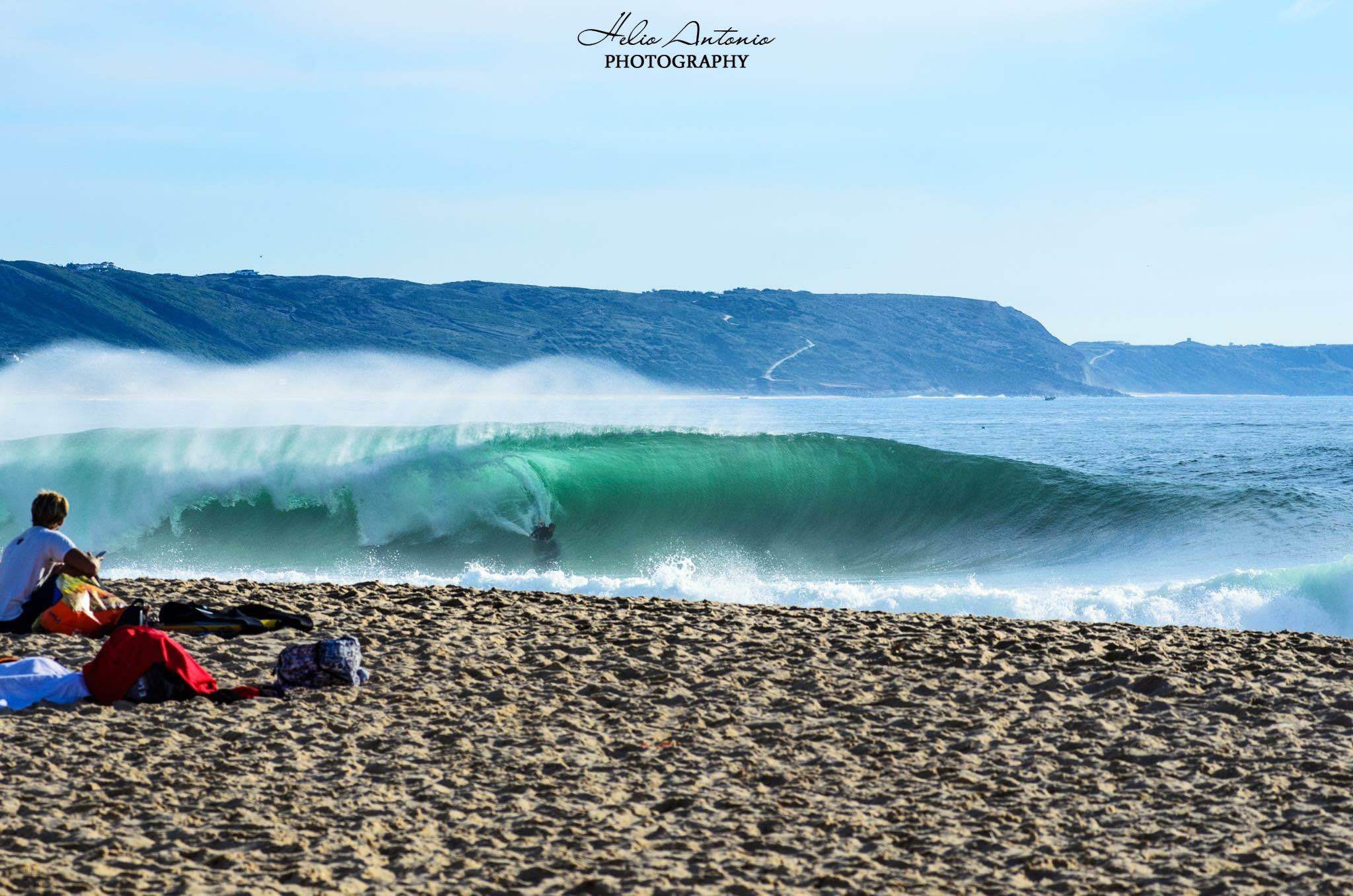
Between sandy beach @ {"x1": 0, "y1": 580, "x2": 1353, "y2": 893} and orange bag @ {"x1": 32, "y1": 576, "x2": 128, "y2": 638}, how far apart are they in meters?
0.14

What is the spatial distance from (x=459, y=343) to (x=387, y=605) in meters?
124

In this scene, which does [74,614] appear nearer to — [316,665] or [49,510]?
[49,510]

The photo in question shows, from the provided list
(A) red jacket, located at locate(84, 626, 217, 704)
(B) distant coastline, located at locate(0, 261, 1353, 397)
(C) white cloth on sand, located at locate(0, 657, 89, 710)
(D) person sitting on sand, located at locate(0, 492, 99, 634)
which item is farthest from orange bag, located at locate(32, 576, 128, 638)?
(B) distant coastline, located at locate(0, 261, 1353, 397)

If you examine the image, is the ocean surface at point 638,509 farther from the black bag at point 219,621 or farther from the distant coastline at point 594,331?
the distant coastline at point 594,331

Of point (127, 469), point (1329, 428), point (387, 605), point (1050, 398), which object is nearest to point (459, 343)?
point (1050, 398)

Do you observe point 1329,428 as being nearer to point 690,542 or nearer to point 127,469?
point 690,542

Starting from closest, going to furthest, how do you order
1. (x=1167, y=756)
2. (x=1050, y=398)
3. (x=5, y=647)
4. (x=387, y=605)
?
(x=1167, y=756) < (x=5, y=647) < (x=387, y=605) < (x=1050, y=398)

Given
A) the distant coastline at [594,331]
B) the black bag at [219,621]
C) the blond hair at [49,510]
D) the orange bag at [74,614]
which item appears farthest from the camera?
the distant coastline at [594,331]

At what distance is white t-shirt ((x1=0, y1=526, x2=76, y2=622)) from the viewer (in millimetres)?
6055

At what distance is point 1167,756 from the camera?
4422mm

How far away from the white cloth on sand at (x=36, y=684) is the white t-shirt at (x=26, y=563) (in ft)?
3.61

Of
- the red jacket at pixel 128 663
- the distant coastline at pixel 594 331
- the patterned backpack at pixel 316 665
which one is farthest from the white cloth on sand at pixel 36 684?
the distant coastline at pixel 594 331

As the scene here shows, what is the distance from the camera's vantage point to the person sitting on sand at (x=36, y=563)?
6055 mm

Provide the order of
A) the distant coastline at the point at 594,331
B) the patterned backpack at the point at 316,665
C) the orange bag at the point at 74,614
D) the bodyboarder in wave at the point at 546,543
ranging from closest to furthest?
the patterned backpack at the point at 316,665 < the orange bag at the point at 74,614 < the bodyboarder in wave at the point at 546,543 < the distant coastline at the point at 594,331
